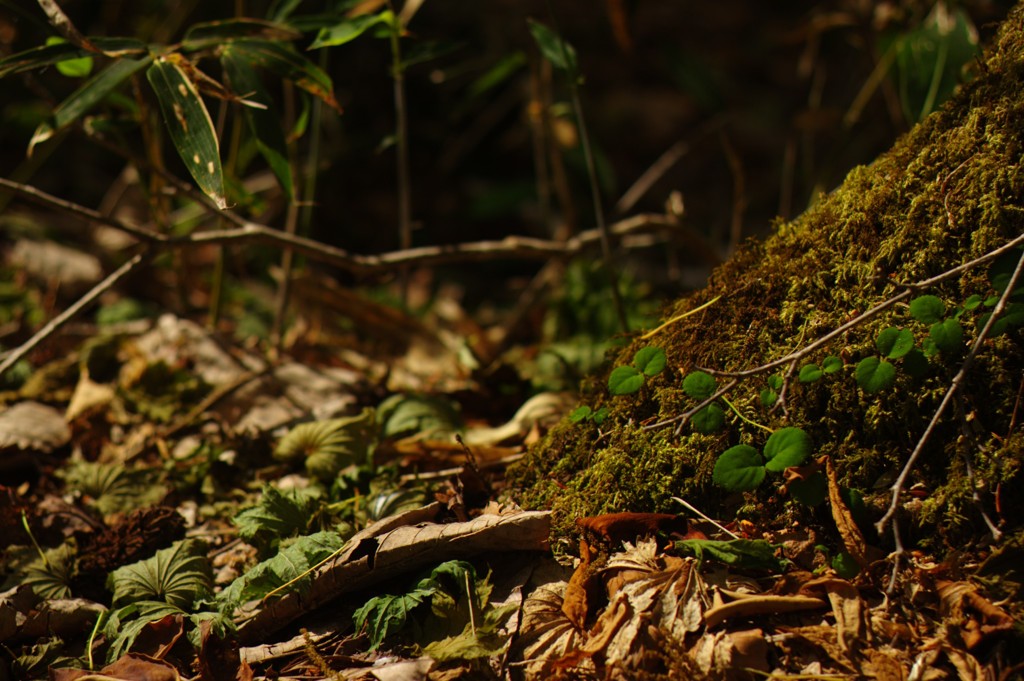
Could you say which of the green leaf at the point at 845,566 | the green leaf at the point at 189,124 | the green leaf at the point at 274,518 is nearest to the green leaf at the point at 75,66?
the green leaf at the point at 189,124

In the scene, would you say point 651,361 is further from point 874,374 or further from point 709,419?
point 874,374

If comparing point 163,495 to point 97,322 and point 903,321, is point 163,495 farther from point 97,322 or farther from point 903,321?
point 903,321

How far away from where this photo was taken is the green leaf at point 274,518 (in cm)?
164

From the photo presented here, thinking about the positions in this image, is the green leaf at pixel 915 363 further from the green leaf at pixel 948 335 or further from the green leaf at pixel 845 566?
the green leaf at pixel 845 566

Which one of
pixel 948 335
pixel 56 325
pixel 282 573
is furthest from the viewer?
pixel 56 325

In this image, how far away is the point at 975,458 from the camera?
4.32 ft

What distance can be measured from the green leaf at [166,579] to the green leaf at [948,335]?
148 cm

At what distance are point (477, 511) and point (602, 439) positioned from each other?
12.9 inches

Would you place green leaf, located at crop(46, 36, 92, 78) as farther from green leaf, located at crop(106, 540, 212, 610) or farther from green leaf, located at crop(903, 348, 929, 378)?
green leaf, located at crop(903, 348, 929, 378)

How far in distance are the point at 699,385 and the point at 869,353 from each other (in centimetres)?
31

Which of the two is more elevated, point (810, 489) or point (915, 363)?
point (915, 363)

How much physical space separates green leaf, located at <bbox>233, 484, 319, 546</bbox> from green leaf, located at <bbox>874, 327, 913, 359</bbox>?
1.19 meters

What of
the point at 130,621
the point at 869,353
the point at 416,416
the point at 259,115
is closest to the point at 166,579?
the point at 130,621

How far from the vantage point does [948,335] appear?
1280mm
